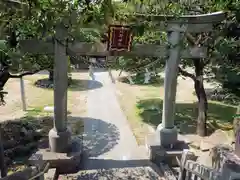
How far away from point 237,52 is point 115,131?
4856mm

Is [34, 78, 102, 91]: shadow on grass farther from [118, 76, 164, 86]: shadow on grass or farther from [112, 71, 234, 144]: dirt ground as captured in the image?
[118, 76, 164, 86]: shadow on grass

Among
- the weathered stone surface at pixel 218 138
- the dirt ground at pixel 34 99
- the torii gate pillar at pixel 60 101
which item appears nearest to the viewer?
the torii gate pillar at pixel 60 101

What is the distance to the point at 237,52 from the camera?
299 inches

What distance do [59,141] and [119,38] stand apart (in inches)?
111

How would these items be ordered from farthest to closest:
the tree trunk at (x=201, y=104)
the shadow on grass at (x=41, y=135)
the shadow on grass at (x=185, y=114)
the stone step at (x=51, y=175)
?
1. the shadow on grass at (x=185, y=114)
2. the tree trunk at (x=201, y=104)
3. the shadow on grass at (x=41, y=135)
4. the stone step at (x=51, y=175)

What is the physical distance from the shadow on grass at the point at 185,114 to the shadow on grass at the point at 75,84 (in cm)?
442

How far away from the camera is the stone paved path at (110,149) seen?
6934 millimetres

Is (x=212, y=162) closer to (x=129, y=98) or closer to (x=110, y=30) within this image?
(x=110, y=30)

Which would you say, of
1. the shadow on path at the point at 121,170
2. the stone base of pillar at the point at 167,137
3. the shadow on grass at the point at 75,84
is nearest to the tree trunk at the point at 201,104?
the stone base of pillar at the point at 167,137

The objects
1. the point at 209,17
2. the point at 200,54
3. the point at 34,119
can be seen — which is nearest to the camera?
the point at 209,17

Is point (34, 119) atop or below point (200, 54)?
below

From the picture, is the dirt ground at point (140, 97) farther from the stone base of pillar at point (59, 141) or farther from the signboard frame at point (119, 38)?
the signboard frame at point (119, 38)

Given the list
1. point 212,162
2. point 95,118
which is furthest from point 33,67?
point 212,162

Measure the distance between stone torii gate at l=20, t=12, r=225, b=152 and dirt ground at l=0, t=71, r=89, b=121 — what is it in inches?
213
